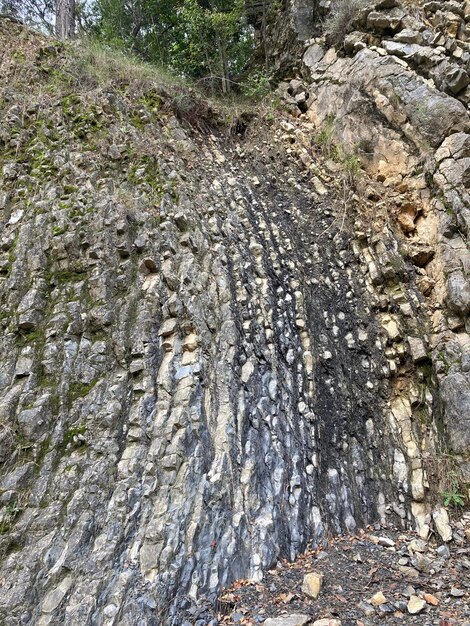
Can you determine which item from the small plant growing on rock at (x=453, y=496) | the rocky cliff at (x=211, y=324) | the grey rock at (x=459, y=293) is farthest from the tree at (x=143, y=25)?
the small plant growing on rock at (x=453, y=496)

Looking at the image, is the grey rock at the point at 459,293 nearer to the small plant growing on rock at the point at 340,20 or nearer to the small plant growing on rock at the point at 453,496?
the small plant growing on rock at the point at 453,496

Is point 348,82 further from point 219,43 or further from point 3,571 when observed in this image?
point 3,571

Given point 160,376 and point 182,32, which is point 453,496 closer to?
point 160,376

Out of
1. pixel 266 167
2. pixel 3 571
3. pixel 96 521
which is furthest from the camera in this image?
pixel 266 167

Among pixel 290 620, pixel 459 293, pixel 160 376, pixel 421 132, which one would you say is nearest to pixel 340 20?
pixel 421 132

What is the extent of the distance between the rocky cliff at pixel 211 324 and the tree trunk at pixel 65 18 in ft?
4.96

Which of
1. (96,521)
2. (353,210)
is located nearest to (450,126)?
(353,210)

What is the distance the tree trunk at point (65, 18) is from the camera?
26.9 ft

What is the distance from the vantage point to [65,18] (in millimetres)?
8367

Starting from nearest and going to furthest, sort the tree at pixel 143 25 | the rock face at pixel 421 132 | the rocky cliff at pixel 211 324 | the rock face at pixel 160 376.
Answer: the rock face at pixel 160 376
the rocky cliff at pixel 211 324
the rock face at pixel 421 132
the tree at pixel 143 25

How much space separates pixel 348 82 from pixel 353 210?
260 cm

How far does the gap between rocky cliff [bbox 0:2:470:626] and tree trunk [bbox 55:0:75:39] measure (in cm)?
151

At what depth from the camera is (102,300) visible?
4.11 meters

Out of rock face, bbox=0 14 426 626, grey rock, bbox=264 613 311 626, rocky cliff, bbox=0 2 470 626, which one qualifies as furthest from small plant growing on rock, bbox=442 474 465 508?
grey rock, bbox=264 613 311 626
